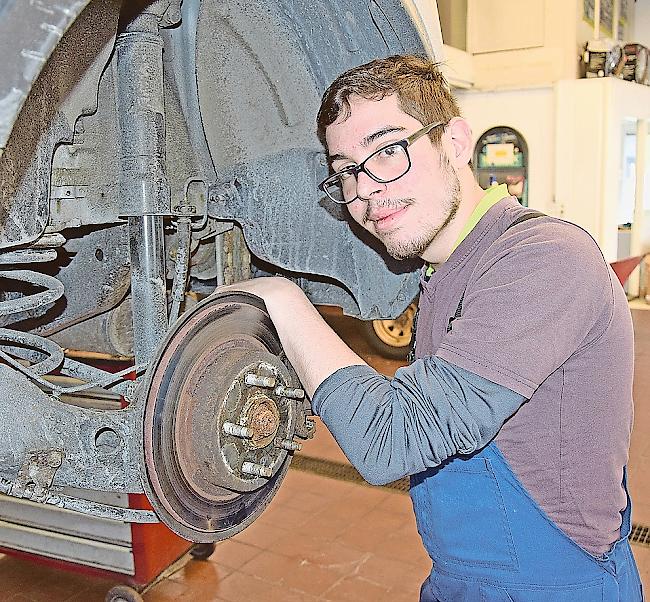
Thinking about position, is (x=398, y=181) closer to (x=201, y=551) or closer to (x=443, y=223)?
(x=443, y=223)

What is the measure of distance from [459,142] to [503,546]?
676 mm

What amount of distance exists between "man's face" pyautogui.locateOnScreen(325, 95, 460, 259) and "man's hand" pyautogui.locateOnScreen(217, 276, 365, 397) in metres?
0.19

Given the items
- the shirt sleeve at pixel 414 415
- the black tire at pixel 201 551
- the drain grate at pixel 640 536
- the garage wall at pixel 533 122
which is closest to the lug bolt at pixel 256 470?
the shirt sleeve at pixel 414 415

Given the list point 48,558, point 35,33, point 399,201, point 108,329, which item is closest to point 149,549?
point 48,558

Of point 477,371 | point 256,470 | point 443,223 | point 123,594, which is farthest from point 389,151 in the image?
point 123,594

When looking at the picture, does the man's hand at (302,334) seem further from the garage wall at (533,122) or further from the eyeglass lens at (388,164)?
the garage wall at (533,122)

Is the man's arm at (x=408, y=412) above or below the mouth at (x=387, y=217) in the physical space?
below

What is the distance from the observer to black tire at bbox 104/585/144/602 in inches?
93.3

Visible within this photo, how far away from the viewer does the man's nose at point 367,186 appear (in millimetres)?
1269

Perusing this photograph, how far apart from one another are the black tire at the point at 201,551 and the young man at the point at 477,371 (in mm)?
1449

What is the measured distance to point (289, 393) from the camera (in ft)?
4.19

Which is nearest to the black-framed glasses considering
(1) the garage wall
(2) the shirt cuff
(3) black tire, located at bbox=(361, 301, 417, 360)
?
(2) the shirt cuff

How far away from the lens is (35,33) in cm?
74

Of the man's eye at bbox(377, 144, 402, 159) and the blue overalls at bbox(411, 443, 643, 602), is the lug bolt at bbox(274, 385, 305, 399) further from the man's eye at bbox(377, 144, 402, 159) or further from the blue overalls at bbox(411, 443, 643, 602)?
the man's eye at bbox(377, 144, 402, 159)
